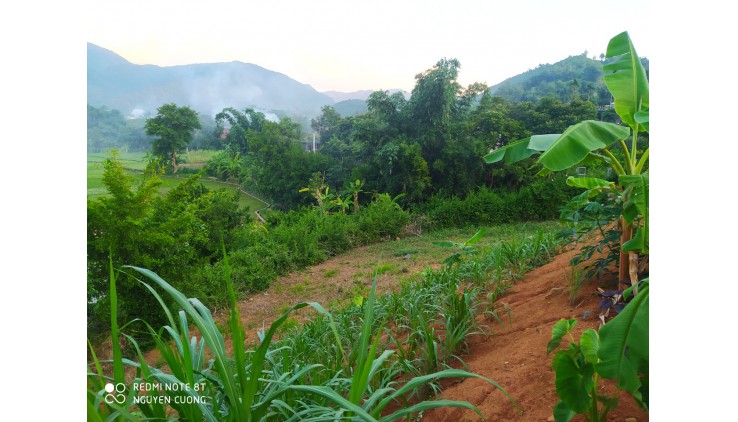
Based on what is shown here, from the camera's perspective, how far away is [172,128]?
2.29m

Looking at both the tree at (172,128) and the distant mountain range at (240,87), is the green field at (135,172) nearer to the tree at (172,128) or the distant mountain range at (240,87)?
the tree at (172,128)

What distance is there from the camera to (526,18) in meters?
2.11

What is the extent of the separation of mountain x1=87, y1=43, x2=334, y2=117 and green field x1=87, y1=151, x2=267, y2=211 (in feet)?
0.65

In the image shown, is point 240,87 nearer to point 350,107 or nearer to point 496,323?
point 350,107

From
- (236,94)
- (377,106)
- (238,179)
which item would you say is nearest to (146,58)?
(236,94)

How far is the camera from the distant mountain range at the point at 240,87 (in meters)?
2.05

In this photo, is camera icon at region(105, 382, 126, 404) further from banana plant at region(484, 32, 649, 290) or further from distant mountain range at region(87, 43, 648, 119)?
banana plant at region(484, 32, 649, 290)

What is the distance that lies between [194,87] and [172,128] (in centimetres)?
23

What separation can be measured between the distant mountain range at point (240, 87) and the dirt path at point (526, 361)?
89cm

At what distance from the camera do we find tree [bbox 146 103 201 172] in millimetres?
2260

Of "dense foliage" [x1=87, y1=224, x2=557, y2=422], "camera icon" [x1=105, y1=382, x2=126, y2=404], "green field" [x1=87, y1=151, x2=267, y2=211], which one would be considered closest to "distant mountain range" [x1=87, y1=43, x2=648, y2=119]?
"green field" [x1=87, y1=151, x2=267, y2=211]

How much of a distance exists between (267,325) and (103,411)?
3.79 ft

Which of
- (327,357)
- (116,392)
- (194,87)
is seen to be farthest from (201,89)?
(116,392)

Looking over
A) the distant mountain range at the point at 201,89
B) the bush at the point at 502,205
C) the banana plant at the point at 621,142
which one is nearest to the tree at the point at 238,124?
the distant mountain range at the point at 201,89
